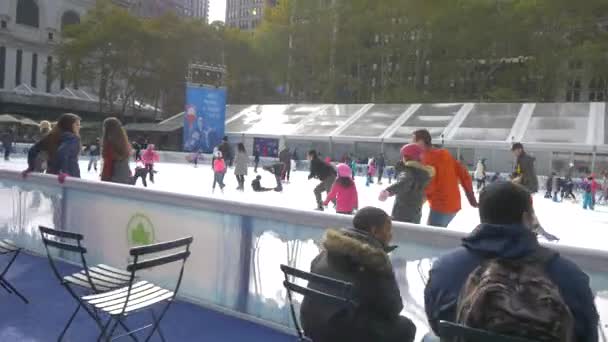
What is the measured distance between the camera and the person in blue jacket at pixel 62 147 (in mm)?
5113

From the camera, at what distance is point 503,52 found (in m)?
40.2

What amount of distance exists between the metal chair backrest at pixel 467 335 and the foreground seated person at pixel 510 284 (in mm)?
32

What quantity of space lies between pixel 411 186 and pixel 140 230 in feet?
7.40

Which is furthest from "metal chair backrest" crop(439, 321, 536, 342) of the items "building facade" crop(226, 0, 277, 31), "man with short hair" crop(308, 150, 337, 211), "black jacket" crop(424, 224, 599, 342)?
"building facade" crop(226, 0, 277, 31)

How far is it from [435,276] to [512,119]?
2741 cm

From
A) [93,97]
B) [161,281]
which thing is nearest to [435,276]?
[161,281]

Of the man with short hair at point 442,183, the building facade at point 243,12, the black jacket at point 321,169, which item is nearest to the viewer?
the man with short hair at point 442,183

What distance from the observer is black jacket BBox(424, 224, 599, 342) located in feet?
5.36

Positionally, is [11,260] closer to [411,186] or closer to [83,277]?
[83,277]

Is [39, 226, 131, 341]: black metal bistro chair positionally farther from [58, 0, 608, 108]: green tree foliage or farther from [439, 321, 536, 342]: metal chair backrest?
[58, 0, 608, 108]: green tree foliage

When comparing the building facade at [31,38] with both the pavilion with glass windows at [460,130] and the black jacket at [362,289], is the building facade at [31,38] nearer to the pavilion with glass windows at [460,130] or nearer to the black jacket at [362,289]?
the pavilion with glass windows at [460,130]

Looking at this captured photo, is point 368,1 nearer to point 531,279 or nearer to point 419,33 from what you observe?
point 419,33

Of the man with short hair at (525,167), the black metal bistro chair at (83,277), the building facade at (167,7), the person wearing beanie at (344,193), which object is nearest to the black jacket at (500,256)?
the black metal bistro chair at (83,277)

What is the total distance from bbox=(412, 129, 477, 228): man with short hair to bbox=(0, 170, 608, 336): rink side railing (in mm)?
1914
